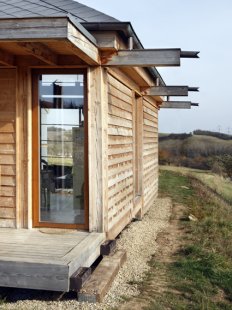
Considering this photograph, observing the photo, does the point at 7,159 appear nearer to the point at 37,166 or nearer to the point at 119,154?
the point at 37,166

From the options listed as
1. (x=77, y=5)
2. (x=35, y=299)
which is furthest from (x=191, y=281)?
(x=77, y=5)

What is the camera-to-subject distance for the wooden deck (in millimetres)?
4520

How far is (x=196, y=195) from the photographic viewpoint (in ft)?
47.9

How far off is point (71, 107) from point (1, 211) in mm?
1694

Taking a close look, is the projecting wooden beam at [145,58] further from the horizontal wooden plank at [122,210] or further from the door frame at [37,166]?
the horizontal wooden plank at [122,210]

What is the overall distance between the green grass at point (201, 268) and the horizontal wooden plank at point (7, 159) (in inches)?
91.8

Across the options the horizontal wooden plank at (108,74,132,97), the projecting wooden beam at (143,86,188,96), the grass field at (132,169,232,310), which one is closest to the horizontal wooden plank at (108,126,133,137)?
the horizontal wooden plank at (108,74,132,97)

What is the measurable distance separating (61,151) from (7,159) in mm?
728

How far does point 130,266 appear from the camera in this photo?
6.05 m

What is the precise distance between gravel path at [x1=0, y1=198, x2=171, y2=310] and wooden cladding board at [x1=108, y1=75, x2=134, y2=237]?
0.32m

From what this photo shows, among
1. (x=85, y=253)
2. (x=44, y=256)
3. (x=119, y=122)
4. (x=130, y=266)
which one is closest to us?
(x=44, y=256)

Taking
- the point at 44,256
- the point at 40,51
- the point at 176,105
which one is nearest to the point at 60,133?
the point at 40,51

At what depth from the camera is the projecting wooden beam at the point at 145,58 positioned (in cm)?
557

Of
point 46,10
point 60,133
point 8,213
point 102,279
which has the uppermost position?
point 46,10
